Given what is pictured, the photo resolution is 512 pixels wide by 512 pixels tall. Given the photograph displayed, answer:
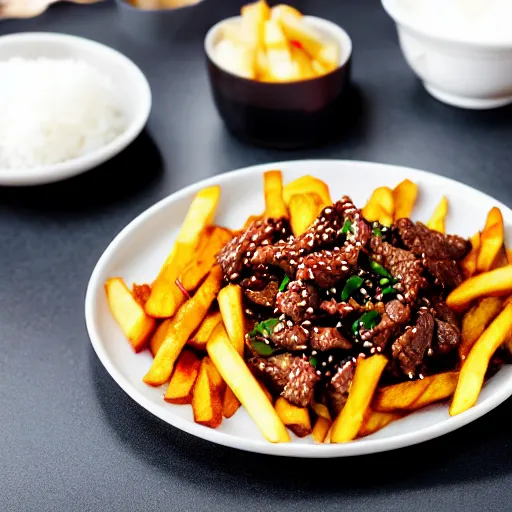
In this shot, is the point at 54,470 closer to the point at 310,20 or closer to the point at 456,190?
the point at 456,190

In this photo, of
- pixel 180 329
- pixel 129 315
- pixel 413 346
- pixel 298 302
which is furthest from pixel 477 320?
pixel 129 315

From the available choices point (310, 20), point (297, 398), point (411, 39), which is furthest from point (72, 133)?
point (297, 398)

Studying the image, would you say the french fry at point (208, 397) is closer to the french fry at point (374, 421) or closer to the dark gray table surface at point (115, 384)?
the dark gray table surface at point (115, 384)

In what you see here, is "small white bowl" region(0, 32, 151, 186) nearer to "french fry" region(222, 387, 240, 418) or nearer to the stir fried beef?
the stir fried beef

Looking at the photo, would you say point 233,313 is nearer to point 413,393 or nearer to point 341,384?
point 341,384

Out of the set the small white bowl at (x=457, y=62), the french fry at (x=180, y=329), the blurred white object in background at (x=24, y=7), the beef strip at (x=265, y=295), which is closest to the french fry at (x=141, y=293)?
the french fry at (x=180, y=329)

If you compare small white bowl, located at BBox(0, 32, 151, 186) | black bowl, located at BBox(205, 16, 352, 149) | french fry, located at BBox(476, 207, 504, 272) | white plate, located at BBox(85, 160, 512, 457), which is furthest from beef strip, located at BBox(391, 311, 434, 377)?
small white bowl, located at BBox(0, 32, 151, 186)
